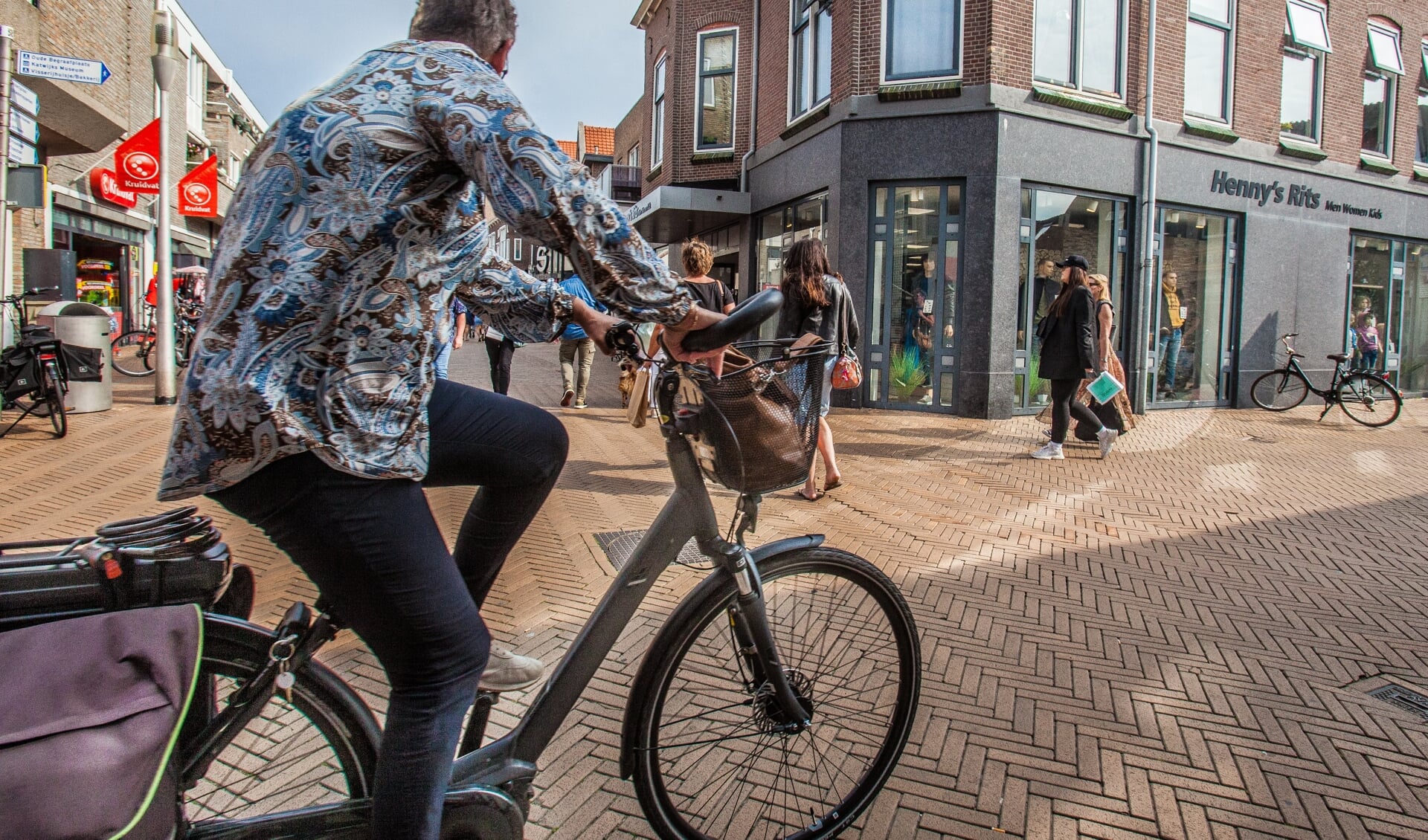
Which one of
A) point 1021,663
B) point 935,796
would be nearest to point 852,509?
point 1021,663

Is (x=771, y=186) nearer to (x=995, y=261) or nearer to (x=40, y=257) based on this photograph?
(x=995, y=261)

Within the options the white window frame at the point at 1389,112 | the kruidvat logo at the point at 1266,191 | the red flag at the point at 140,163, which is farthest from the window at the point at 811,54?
the white window frame at the point at 1389,112

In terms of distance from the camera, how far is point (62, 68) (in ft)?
26.8

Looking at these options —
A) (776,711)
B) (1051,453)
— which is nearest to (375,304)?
(776,711)

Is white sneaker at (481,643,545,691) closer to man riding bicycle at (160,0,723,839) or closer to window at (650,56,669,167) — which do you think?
man riding bicycle at (160,0,723,839)

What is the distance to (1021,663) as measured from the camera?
3.20m

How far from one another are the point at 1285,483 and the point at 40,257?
12911 mm

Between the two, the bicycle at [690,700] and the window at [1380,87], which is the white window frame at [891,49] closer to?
the window at [1380,87]

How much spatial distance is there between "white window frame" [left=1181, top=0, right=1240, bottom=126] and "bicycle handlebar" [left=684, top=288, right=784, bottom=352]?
1372 centimetres

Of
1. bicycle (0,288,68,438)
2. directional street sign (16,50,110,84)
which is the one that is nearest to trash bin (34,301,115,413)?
bicycle (0,288,68,438)

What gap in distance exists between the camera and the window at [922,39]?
37.7 ft

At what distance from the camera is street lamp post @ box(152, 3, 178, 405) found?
10133mm

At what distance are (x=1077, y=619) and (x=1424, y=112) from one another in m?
17.9

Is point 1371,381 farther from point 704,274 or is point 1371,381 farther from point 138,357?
point 138,357
